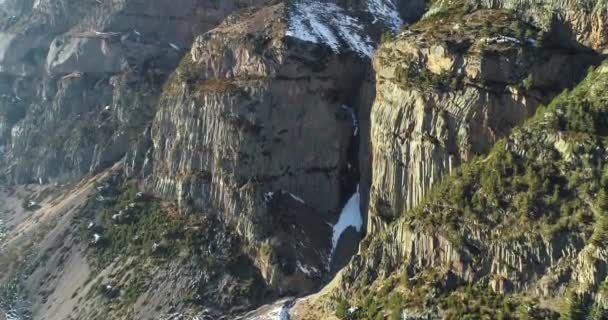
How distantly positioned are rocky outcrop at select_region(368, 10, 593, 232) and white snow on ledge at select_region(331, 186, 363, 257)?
10.5m

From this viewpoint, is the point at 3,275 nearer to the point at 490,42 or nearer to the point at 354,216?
the point at 354,216

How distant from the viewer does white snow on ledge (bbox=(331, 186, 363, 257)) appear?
106 metres

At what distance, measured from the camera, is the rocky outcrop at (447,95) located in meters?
82.2

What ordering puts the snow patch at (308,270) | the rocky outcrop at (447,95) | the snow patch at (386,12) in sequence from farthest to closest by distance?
the snow patch at (386,12)
the snow patch at (308,270)
the rocky outcrop at (447,95)

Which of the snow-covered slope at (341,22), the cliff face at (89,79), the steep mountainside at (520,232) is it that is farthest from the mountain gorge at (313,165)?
the cliff face at (89,79)

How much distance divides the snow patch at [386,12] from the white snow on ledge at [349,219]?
33.8 m

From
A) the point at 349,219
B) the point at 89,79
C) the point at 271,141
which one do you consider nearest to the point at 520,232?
the point at 349,219

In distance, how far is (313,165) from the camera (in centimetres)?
11019

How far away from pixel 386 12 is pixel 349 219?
139 feet

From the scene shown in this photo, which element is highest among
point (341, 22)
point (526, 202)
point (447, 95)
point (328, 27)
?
point (341, 22)

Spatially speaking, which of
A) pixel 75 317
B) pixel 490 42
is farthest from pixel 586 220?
pixel 75 317

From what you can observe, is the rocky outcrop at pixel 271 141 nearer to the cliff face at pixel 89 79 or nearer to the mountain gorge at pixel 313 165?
the mountain gorge at pixel 313 165

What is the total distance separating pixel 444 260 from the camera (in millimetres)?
78750

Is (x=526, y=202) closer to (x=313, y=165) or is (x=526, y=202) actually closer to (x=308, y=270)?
(x=308, y=270)
